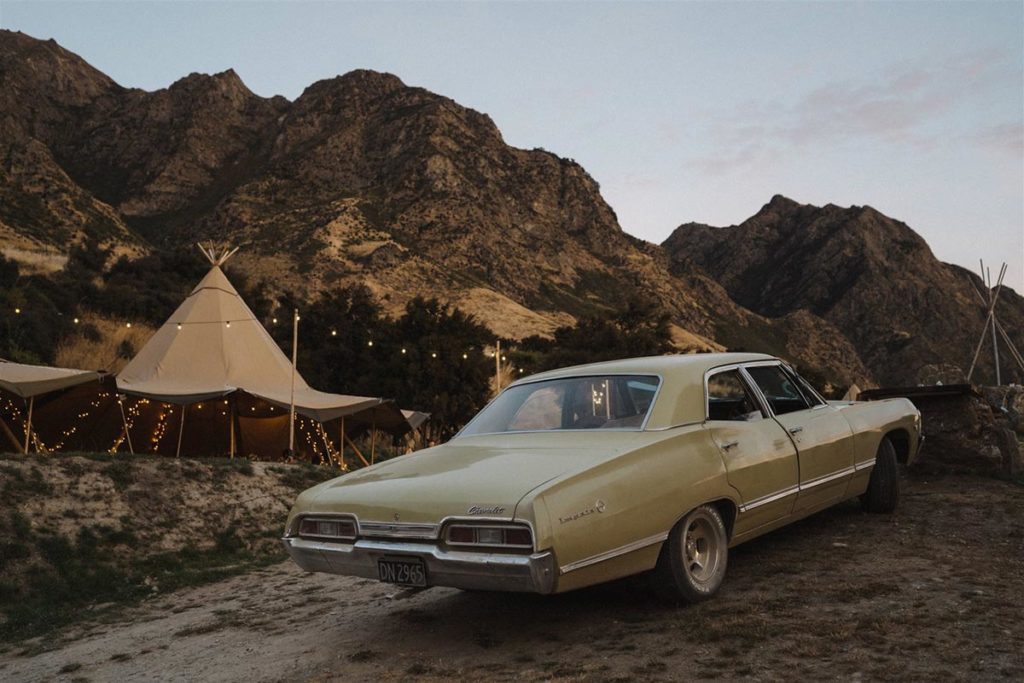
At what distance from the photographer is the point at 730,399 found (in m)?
5.77

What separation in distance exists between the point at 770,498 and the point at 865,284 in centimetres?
13708

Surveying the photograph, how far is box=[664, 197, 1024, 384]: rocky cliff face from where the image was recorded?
123 m

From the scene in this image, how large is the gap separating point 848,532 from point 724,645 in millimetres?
2922

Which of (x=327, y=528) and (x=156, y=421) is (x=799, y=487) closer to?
(x=327, y=528)

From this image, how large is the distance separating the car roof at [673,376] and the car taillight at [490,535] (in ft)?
4.29

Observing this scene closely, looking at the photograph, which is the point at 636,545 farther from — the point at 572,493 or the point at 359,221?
the point at 359,221

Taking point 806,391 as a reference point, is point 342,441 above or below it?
below

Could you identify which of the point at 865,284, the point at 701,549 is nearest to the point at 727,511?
the point at 701,549

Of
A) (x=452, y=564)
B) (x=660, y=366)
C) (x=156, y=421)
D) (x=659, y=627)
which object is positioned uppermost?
(x=660, y=366)

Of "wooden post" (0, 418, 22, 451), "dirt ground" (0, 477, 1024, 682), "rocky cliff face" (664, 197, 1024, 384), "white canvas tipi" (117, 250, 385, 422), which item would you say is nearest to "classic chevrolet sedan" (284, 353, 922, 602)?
"dirt ground" (0, 477, 1024, 682)

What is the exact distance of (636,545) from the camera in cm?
434

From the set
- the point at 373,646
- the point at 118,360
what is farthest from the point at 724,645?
the point at 118,360

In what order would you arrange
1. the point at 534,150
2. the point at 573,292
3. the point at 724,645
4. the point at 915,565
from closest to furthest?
the point at 724,645 → the point at 915,565 → the point at 573,292 → the point at 534,150

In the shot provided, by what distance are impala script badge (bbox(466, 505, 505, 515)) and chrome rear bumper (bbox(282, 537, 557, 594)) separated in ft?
0.65
